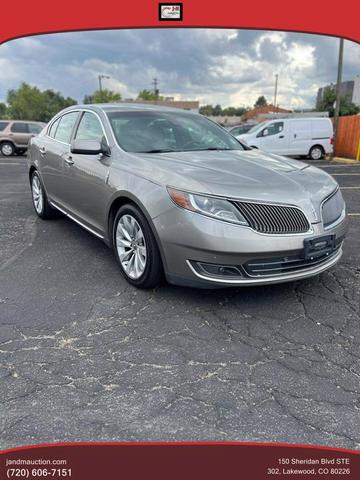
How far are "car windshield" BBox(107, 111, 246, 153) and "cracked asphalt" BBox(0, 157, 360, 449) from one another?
1263 mm

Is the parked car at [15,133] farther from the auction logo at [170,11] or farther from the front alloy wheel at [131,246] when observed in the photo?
the auction logo at [170,11]

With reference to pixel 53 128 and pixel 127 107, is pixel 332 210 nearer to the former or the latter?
pixel 127 107

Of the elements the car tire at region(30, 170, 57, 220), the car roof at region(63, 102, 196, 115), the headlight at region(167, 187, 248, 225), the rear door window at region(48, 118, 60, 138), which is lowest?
the car tire at region(30, 170, 57, 220)

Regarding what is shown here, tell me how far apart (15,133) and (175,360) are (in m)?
17.2

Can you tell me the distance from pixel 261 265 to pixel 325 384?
908mm

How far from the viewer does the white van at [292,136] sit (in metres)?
15.2

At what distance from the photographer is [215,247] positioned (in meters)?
2.73

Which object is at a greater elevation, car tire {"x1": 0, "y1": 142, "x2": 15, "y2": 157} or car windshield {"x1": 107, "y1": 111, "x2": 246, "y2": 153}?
car windshield {"x1": 107, "y1": 111, "x2": 246, "y2": 153}

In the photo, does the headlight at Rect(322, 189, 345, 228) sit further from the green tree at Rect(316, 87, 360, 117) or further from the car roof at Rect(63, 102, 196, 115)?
the car roof at Rect(63, 102, 196, 115)

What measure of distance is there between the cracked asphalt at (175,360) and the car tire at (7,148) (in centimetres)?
1516

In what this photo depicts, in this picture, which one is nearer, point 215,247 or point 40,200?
point 215,247

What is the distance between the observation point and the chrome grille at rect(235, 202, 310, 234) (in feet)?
9.04

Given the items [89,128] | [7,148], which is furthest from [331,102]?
[7,148]

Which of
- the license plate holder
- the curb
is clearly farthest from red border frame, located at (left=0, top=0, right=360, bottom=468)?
the curb
